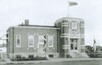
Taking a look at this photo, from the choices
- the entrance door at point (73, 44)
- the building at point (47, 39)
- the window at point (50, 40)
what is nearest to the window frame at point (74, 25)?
the building at point (47, 39)

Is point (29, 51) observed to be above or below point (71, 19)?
below

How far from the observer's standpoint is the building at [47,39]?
4594 centimetres

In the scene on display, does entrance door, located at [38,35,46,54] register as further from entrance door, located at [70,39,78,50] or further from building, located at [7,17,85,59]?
entrance door, located at [70,39,78,50]

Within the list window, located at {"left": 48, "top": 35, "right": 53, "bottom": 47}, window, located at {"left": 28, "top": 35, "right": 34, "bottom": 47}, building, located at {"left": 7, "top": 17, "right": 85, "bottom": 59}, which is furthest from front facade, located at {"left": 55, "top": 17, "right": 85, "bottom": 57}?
window, located at {"left": 28, "top": 35, "right": 34, "bottom": 47}

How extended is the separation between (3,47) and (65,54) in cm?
1841

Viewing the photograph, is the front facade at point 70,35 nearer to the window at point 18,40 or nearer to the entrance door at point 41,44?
the entrance door at point 41,44

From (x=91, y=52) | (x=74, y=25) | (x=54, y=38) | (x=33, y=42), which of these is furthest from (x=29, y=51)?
(x=91, y=52)

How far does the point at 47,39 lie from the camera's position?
48.0 metres

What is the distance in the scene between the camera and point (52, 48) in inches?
1911

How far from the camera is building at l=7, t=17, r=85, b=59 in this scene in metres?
45.9

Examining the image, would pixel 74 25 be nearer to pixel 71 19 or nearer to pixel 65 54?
pixel 71 19

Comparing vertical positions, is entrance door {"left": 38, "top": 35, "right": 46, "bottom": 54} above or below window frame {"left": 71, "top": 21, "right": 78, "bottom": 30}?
below

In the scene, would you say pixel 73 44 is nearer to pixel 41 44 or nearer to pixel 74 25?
pixel 74 25

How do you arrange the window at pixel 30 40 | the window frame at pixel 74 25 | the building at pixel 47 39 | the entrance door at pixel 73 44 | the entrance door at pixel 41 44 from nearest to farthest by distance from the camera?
the building at pixel 47 39 < the window at pixel 30 40 < the entrance door at pixel 41 44 < the window frame at pixel 74 25 < the entrance door at pixel 73 44
